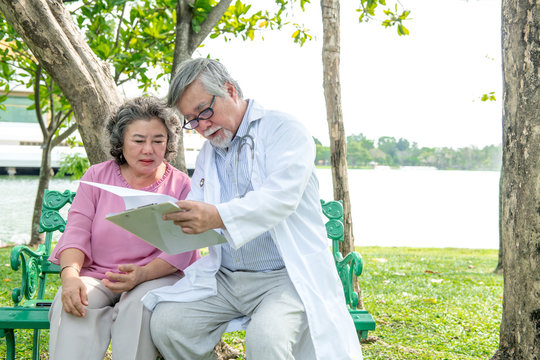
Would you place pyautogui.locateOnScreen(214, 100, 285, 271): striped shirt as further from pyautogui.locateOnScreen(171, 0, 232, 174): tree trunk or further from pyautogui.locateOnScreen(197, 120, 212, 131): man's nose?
pyautogui.locateOnScreen(171, 0, 232, 174): tree trunk

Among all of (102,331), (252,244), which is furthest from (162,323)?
(252,244)

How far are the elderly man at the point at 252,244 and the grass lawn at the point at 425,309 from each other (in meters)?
1.46

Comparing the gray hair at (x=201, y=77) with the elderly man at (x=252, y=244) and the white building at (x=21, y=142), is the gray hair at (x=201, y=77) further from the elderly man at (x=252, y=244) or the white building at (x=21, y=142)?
the white building at (x=21, y=142)

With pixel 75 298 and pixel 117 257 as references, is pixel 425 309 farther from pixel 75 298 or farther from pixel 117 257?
pixel 75 298

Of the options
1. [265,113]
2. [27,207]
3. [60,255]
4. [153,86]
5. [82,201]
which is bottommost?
[27,207]

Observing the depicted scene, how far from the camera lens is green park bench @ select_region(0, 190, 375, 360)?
2.54m

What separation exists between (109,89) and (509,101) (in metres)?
2.26

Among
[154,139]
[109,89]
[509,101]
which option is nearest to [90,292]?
[154,139]

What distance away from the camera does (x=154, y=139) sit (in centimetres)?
278

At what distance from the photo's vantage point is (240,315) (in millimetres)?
2531

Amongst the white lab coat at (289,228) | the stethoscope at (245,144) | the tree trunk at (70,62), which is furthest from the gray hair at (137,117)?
the stethoscope at (245,144)

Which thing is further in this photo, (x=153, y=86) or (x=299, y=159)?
(x=153, y=86)

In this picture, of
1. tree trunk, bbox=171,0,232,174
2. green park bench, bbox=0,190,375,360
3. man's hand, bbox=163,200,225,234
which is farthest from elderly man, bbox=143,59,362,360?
tree trunk, bbox=171,0,232,174

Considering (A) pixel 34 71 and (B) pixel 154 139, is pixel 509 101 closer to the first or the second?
(B) pixel 154 139
